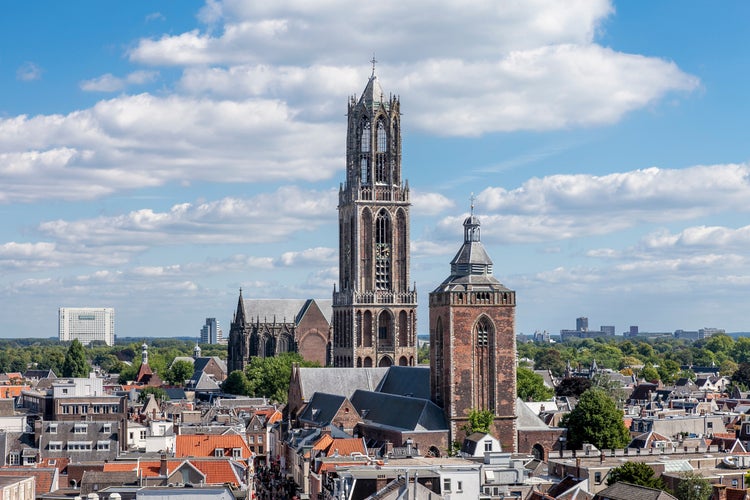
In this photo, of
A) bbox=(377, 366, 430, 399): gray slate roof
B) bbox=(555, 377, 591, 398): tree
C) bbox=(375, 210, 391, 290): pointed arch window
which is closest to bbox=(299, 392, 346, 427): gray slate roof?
bbox=(377, 366, 430, 399): gray slate roof

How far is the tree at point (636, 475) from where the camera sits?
8428 cm

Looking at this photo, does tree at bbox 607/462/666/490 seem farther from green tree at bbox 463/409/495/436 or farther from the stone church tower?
the stone church tower

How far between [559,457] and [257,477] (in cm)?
3323

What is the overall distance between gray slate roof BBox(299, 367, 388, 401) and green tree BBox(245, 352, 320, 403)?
153 feet

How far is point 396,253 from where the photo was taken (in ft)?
556

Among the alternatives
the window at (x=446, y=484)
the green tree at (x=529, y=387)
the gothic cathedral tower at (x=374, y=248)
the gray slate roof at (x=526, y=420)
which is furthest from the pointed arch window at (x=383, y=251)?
the window at (x=446, y=484)

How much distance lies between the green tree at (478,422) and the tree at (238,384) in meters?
86.3

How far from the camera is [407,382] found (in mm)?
130375

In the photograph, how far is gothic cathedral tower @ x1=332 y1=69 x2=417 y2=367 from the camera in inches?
6521

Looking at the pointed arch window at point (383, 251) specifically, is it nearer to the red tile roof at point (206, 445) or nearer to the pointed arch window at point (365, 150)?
the pointed arch window at point (365, 150)

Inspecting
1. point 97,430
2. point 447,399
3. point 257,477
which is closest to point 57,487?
point 97,430

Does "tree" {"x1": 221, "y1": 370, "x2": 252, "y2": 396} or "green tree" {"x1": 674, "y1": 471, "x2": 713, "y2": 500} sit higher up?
"tree" {"x1": 221, "y1": 370, "x2": 252, "y2": 396}

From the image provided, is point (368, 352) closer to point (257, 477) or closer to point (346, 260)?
point (346, 260)

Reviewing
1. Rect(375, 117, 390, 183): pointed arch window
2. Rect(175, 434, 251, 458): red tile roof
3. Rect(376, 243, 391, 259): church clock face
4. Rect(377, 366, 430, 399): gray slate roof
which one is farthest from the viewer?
Rect(375, 117, 390, 183): pointed arch window
